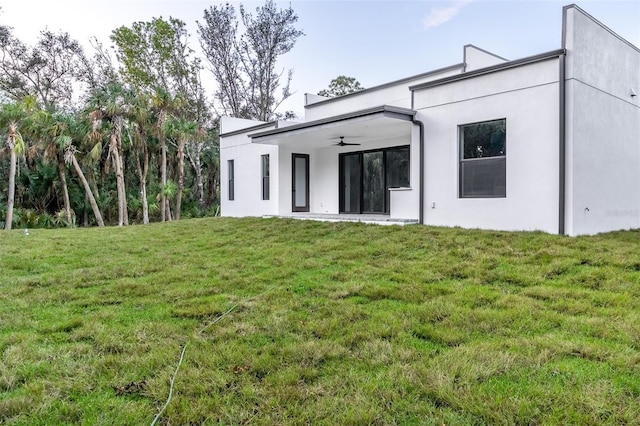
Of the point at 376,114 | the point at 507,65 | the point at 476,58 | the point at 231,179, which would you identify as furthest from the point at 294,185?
the point at 507,65

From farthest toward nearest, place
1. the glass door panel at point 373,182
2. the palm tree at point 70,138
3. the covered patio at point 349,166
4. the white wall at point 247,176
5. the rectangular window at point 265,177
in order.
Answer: the palm tree at point 70,138, the rectangular window at point 265,177, the white wall at point 247,176, the glass door panel at point 373,182, the covered patio at point 349,166

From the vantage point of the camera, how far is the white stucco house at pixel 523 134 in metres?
7.88

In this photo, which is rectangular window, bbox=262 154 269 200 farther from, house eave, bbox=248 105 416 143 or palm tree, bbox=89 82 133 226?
palm tree, bbox=89 82 133 226

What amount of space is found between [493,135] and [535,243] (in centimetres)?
277

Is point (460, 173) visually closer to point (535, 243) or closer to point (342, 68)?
point (535, 243)

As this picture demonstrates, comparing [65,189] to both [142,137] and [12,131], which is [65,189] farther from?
[142,137]

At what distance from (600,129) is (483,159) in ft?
7.82

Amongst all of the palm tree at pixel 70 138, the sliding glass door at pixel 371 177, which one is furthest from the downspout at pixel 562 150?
the palm tree at pixel 70 138

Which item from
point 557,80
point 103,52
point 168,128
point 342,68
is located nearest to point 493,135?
point 557,80

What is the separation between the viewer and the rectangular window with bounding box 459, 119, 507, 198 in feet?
28.3

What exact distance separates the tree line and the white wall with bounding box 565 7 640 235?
50.0 feet

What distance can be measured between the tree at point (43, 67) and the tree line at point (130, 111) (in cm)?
5

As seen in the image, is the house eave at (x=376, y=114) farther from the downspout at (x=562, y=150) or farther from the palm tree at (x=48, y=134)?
the palm tree at (x=48, y=134)

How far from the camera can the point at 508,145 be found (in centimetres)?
850
